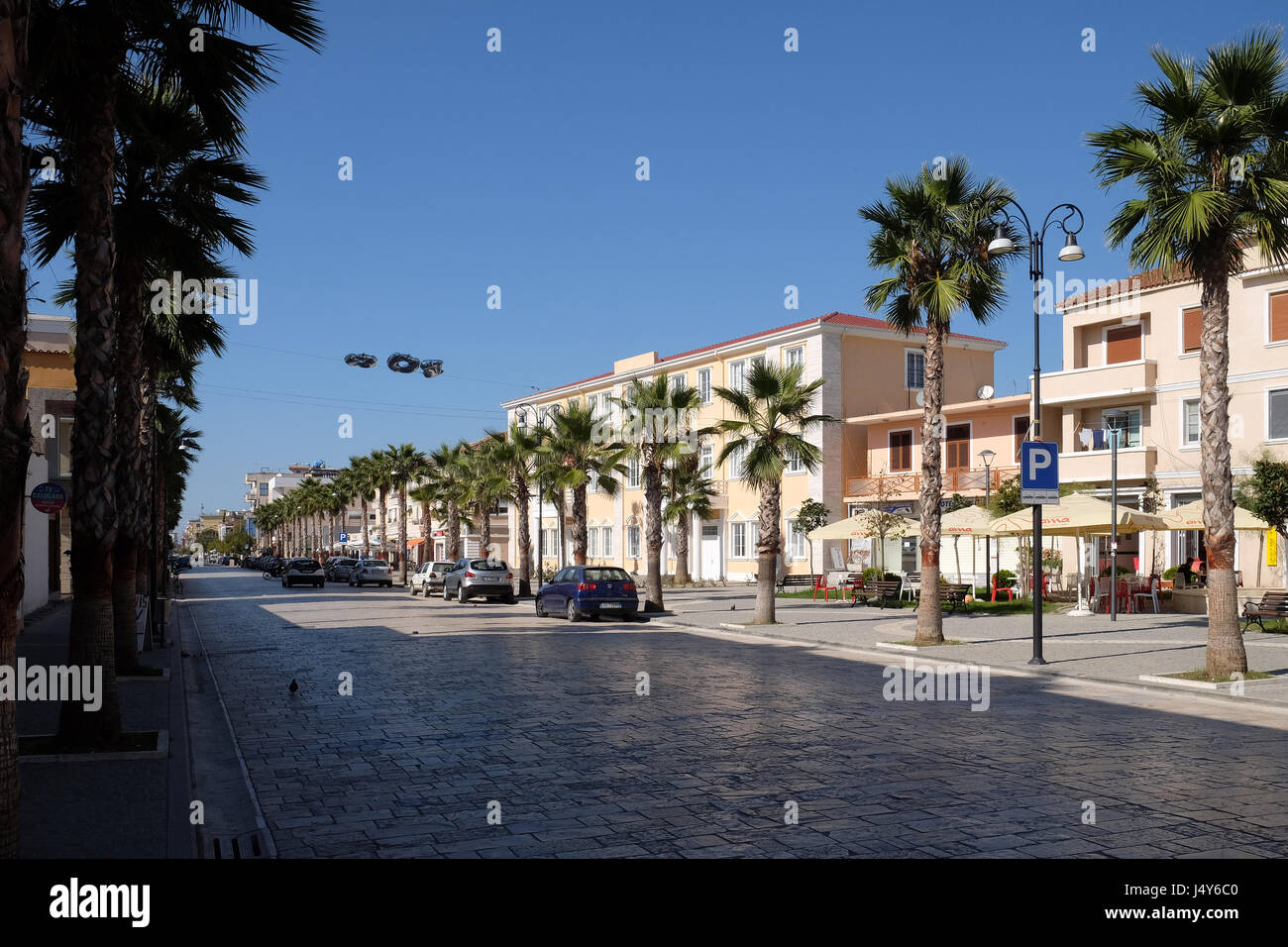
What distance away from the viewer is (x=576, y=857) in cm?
633

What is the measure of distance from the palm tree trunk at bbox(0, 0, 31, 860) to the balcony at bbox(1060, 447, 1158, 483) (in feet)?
124

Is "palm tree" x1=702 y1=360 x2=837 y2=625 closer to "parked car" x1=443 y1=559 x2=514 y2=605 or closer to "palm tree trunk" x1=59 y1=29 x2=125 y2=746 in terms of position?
"parked car" x1=443 y1=559 x2=514 y2=605

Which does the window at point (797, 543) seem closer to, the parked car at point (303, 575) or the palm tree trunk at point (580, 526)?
the palm tree trunk at point (580, 526)

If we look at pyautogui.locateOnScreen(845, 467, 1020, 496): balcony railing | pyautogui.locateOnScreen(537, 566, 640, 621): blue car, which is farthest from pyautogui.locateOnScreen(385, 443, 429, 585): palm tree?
pyautogui.locateOnScreen(537, 566, 640, 621): blue car

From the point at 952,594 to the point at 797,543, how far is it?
18235 millimetres

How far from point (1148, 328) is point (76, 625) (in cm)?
3684

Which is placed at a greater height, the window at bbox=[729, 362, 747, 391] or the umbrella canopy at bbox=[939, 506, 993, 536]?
the window at bbox=[729, 362, 747, 391]

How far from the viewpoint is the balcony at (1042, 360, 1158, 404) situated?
121 feet

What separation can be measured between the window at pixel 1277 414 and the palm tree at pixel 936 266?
60.0ft

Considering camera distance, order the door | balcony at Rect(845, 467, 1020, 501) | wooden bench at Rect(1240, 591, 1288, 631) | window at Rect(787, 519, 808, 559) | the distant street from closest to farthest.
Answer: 1. the distant street
2. wooden bench at Rect(1240, 591, 1288, 631)
3. balcony at Rect(845, 467, 1020, 501)
4. window at Rect(787, 519, 808, 559)
5. the door
